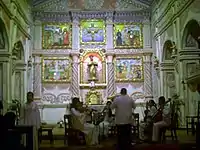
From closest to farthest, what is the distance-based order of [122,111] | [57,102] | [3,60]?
[122,111], [3,60], [57,102]

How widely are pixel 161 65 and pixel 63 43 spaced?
237 inches

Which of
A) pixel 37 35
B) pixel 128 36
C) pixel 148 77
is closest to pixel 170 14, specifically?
pixel 128 36

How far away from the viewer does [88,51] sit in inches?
861

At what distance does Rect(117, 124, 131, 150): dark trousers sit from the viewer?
935cm

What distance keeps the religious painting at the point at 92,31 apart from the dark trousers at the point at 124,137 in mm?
12911

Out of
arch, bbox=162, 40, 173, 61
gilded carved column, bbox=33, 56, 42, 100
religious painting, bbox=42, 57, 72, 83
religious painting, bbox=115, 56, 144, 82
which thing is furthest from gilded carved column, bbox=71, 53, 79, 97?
arch, bbox=162, 40, 173, 61

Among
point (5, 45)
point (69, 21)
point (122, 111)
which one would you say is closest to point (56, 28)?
point (69, 21)

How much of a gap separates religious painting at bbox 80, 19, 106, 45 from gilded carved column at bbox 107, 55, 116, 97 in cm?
127

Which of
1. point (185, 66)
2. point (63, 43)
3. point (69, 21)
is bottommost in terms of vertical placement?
point (185, 66)

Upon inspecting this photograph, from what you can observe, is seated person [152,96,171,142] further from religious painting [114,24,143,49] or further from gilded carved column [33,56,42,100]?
gilded carved column [33,56,42,100]

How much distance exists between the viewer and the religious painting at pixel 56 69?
21.6m

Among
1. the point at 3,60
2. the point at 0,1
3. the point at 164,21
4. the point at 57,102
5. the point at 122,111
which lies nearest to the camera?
the point at 122,111

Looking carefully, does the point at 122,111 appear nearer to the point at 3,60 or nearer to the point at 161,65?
the point at 3,60

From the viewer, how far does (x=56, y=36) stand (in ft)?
72.3
